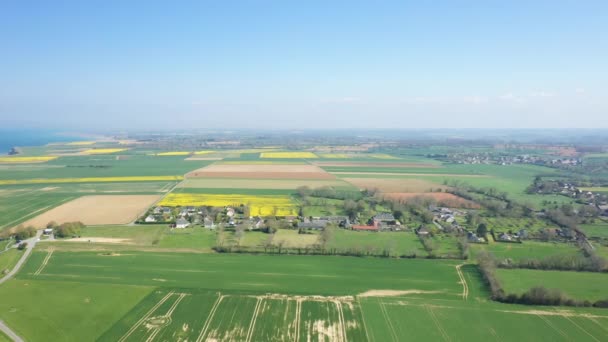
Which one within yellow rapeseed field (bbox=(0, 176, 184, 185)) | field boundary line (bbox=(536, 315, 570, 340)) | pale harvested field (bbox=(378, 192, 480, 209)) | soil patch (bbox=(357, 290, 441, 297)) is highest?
yellow rapeseed field (bbox=(0, 176, 184, 185))

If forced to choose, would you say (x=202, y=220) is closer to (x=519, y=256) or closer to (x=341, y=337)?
(x=341, y=337)

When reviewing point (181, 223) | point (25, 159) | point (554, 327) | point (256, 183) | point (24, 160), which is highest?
point (25, 159)

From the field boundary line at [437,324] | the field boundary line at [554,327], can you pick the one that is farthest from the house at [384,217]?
the field boundary line at [554,327]

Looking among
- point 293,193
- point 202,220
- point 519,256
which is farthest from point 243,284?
point 293,193

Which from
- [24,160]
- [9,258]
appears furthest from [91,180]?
[24,160]

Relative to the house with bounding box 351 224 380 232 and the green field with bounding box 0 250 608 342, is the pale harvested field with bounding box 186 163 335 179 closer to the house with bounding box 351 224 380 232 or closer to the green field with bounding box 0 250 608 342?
the house with bounding box 351 224 380 232

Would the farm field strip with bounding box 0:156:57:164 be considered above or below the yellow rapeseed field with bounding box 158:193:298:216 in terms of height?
above

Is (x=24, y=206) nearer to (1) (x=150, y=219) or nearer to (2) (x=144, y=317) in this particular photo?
(1) (x=150, y=219)

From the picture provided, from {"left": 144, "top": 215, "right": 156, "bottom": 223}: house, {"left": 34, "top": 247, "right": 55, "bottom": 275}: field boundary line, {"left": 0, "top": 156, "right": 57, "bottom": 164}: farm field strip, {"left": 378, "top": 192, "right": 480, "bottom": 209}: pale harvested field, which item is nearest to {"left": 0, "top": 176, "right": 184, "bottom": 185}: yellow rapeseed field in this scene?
{"left": 144, "top": 215, "right": 156, "bottom": 223}: house
